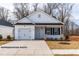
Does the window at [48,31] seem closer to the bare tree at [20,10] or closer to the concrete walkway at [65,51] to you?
the concrete walkway at [65,51]

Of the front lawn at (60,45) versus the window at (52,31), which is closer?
the front lawn at (60,45)

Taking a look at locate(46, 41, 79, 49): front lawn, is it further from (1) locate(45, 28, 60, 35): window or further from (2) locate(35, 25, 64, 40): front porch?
(1) locate(45, 28, 60, 35): window

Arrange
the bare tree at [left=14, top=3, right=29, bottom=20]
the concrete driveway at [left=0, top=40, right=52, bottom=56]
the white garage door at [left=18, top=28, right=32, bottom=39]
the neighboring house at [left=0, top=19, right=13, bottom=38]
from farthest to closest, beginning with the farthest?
the white garage door at [left=18, top=28, right=32, bottom=39] < the concrete driveway at [left=0, top=40, right=52, bottom=56] < the neighboring house at [left=0, top=19, right=13, bottom=38] < the bare tree at [left=14, top=3, right=29, bottom=20]

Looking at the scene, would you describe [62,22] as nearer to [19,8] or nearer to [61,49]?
[61,49]

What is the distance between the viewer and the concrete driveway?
32.4 ft

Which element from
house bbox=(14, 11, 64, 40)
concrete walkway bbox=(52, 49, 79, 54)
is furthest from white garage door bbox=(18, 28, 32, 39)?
concrete walkway bbox=(52, 49, 79, 54)

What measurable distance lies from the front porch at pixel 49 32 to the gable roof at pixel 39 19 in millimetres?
188

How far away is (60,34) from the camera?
10023 millimetres

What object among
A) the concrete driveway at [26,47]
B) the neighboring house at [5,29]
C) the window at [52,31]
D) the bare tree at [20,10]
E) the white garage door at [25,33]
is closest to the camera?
the bare tree at [20,10]

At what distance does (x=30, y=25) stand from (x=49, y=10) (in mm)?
1001

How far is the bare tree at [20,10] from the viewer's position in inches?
379

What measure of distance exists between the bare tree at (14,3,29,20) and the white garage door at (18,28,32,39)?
69cm

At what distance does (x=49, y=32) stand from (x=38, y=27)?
0.46m

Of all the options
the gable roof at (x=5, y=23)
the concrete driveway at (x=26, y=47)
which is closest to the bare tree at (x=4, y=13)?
the gable roof at (x=5, y=23)
